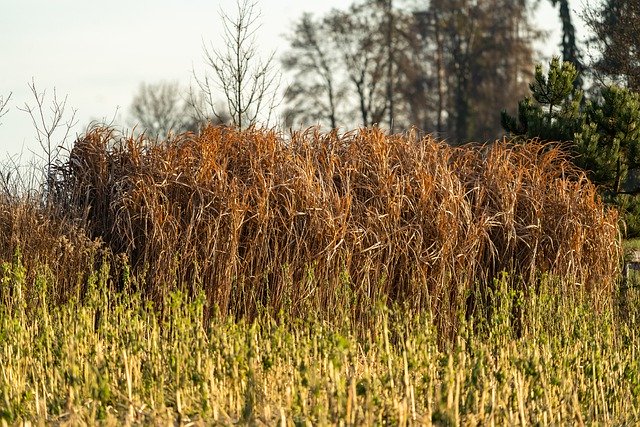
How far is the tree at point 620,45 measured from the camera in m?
21.7

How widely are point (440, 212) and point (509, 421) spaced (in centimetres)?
436

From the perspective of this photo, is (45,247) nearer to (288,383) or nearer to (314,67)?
(288,383)

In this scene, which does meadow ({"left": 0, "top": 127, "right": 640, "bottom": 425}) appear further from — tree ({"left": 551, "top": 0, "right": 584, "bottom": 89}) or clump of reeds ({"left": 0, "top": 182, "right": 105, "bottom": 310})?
tree ({"left": 551, "top": 0, "right": 584, "bottom": 89})

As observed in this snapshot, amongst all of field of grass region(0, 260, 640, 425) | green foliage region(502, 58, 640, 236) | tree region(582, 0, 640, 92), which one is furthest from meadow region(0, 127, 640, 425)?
tree region(582, 0, 640, 92)

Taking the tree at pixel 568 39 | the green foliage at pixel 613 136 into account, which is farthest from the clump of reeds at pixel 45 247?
the tree at pixel 568 39

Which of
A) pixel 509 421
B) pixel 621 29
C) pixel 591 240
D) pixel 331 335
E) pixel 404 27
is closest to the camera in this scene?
pixel 509 421

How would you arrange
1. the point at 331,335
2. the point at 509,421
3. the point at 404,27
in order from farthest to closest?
the point at 404,27 → the point at 331,335 → the point at 509,421

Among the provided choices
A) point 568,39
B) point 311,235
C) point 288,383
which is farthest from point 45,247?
point 568,39

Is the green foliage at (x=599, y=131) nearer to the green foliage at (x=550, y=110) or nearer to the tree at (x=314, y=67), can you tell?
the green foliage at (x=550, y=110)

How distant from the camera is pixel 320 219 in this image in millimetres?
8789

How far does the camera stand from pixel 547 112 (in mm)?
14102

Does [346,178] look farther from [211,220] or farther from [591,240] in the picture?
[591,240]

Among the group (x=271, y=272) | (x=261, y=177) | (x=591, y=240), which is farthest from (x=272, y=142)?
(x=591, y=240)

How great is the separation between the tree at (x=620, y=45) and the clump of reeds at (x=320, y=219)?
12.7m
